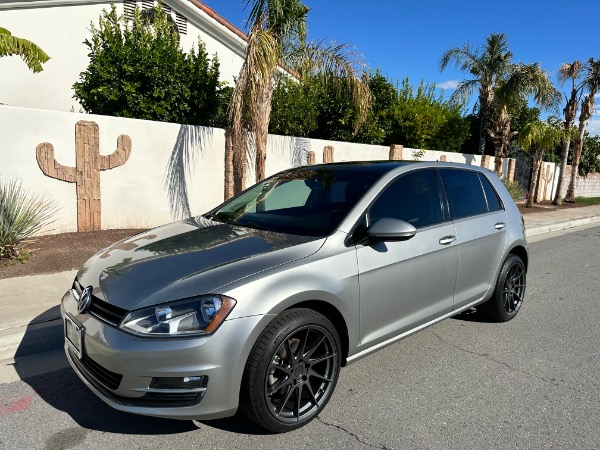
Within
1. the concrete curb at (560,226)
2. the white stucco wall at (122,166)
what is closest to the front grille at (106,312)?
the white stucco wall at (122,166)

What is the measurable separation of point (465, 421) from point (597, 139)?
26702mm

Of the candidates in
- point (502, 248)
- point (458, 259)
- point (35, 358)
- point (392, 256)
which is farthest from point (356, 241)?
point (35, 358)

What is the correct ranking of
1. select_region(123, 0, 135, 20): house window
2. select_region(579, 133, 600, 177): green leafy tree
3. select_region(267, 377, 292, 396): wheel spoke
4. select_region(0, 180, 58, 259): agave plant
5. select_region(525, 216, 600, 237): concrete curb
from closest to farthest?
select_region(267, 377, 292, 396): wheel spoke → select_region(0, 180, 58, 259): agave plant → select_region(525, 216, 600, 237): concrete curb → select_region(123, 0, 135, 20): house window → select_region(579, 133, 600, 177): green leafy tree

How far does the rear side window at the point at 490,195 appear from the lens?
4.50 meters

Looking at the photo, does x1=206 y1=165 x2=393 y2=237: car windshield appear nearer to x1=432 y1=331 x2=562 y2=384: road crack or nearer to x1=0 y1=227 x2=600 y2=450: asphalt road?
x1=0 y1=227 x2=600 y2=450: asphalt road

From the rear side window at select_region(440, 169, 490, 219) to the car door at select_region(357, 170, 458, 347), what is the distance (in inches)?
6.5

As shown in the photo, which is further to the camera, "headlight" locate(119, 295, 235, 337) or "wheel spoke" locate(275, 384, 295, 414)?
"wheel spoke" locate(275, 384, 295, 414)

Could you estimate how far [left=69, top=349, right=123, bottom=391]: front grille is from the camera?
2.46m

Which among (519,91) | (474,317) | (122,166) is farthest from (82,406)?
(519,91)

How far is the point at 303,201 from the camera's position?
3.84 meters

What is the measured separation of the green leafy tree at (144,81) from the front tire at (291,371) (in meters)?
7.24

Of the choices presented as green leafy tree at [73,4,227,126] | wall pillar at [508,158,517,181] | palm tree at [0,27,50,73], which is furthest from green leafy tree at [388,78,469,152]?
palm tree at [0,27,50,73]

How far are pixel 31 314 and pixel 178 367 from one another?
8.45 feet

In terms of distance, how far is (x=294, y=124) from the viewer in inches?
441
